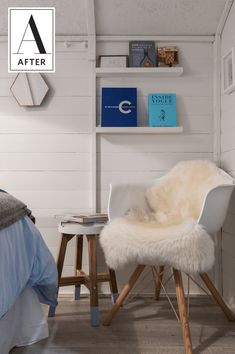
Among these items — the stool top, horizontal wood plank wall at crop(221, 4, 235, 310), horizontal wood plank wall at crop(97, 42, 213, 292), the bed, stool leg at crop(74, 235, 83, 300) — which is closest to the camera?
the bed

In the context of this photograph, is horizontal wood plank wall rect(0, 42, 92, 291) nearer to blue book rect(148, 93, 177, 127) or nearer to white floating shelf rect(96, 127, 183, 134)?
white floating shelf rect(96, 127, 183, 134)

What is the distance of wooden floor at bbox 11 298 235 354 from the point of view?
1.68 m

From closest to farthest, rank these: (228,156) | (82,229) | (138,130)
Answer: (82,229), (228,156), (138,130)

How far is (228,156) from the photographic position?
2357mm

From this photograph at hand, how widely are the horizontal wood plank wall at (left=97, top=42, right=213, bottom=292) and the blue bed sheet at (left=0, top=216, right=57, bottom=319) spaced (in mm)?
937

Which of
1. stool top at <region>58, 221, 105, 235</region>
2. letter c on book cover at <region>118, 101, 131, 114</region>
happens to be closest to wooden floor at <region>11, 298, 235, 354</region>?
stool top at <region>58, 221, 105, 235</region>

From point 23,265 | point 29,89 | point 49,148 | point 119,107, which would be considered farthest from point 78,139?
point 23,265

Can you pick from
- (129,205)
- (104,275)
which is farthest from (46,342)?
(129,205)

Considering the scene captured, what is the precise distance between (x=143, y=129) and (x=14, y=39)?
1015mm

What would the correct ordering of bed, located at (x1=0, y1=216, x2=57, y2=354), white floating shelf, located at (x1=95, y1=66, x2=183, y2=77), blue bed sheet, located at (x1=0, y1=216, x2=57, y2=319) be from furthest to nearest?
white floating shelf, located at (x1=95, y1=66, x2=183, y2=77) < bed, located at (x1=0, y1=216, x2=57, y2=354) < blue bed sheet, located at (x1=0, y1=216, x2=57, y2=319)

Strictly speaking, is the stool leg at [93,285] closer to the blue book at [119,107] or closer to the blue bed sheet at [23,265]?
the blue bed sheet at [23,265]

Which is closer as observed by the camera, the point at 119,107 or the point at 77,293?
the point at 77,293

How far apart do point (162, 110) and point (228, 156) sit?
518 mm

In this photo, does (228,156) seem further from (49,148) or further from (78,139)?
(49,148)
